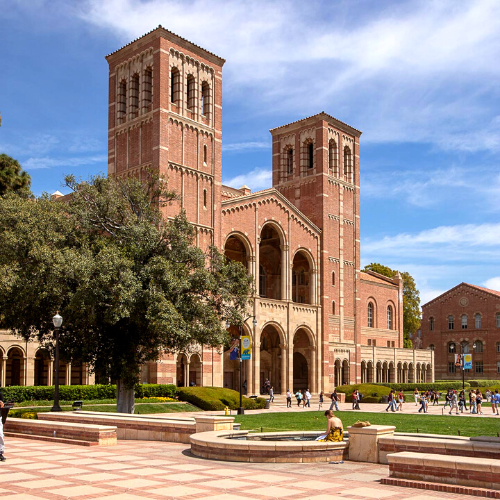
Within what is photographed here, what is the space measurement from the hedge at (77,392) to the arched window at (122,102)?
19.9 meters

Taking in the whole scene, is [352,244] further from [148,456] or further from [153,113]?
[148,456]

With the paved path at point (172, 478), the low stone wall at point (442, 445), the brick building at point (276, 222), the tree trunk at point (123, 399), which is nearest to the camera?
the paved path at point (172, 478)

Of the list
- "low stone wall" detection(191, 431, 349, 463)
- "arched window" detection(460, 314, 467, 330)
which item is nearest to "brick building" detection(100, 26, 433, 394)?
"arched window" detection(460, 314, 467, 330)

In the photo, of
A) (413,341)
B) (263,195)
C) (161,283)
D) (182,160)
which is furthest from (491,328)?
(161,283)

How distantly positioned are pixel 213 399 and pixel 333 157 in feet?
99.0

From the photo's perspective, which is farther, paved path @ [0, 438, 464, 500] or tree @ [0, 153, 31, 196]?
tree @ [0, 153, 31, 196]

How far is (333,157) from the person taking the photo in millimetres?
62094

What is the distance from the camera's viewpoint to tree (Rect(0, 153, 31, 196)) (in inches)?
1614

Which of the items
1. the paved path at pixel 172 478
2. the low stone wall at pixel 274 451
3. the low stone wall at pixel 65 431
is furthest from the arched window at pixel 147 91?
the low stone wall at pixel 274 451

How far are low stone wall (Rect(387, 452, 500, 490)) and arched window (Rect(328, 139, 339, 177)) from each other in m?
51.2

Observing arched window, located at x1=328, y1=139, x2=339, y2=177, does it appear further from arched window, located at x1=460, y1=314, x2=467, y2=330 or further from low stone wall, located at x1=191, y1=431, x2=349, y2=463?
low stone wall, located at x1=191, y1=431, x2=349, y2=463

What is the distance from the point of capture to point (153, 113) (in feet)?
149

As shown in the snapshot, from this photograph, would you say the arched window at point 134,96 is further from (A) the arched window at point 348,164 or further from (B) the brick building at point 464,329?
(B) the brick building at point 464,329

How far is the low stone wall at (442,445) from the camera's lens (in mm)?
12773
